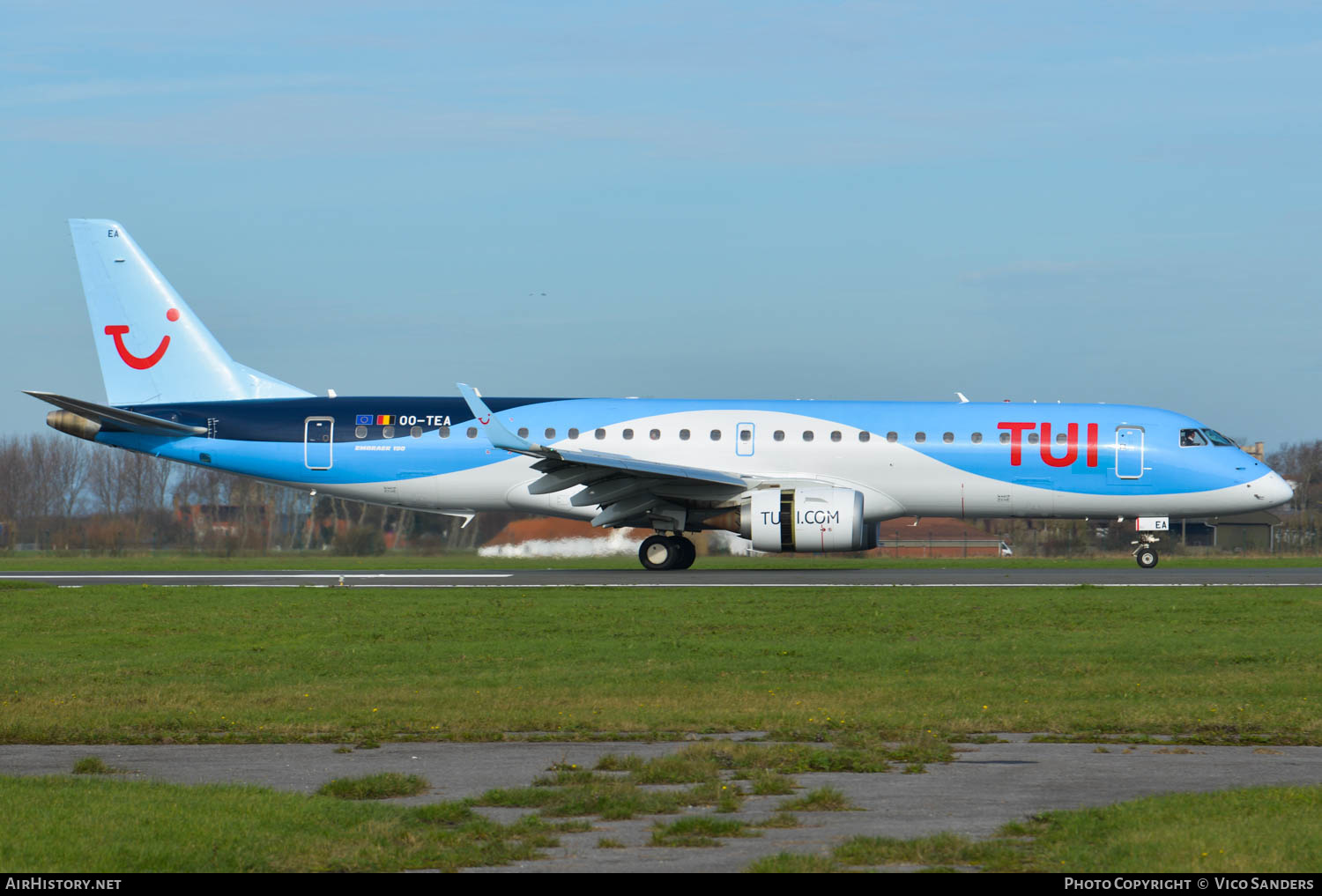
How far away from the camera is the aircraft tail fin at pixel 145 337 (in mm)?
32719

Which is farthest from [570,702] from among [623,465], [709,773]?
[623,465]

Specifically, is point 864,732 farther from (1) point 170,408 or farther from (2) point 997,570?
(1) point 170,408

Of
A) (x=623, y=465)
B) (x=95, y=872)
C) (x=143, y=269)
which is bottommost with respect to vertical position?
(x=95, y=872)

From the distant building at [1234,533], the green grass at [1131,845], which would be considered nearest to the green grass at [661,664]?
the green grass at [1131,845]

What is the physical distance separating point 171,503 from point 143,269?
51.9 ft

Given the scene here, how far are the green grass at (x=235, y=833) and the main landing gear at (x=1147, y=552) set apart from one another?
2626 centimetres

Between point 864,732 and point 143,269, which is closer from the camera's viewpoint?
point 864,732

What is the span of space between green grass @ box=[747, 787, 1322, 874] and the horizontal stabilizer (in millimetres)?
27308

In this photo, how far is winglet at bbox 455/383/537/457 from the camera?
27544 mm

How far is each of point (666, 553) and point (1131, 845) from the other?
79.0 ft

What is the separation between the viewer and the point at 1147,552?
3116 centimetres

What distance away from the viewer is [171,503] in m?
47.2

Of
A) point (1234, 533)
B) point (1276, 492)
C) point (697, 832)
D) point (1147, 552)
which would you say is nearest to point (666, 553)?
point (1147, 552)

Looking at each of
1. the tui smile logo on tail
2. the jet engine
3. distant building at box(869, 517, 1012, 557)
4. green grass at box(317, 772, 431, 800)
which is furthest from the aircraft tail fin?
green grass at box(317, 772, 431, 800)
